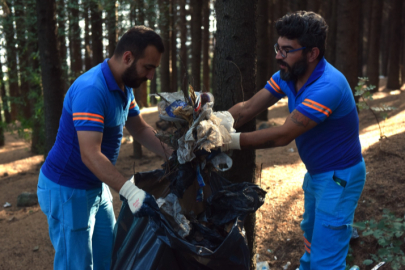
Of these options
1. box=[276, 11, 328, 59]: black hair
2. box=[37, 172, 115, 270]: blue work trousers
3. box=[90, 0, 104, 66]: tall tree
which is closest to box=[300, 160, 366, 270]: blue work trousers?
box=[276, 11, 328, 59]: black hair

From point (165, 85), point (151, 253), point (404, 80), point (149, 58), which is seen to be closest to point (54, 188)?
point (151, 253)

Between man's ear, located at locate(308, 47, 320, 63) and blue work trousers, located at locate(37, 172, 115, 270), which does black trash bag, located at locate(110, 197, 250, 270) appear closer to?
blue work trousers, located at locate(37, 172, 115, 270)

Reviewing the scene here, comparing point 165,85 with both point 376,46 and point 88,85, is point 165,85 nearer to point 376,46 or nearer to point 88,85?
point 376,46

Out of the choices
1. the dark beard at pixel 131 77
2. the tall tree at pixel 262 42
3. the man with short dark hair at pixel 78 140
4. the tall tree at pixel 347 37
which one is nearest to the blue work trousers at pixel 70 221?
the man with short dark hair at pixel 78 140

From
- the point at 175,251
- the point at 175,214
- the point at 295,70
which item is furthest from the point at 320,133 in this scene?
the point at 175,251

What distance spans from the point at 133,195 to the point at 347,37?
7327 millimetres

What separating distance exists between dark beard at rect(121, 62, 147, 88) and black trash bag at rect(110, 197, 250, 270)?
3.00 ft

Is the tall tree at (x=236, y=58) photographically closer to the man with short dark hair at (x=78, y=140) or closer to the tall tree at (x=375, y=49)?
the man with short dark hair at (x=78, y=140)

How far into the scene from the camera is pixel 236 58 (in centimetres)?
271

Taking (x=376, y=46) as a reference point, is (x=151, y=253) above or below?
below

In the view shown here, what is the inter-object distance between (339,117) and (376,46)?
1157cm

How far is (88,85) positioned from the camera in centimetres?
225

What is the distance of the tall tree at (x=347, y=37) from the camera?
761 centimetres

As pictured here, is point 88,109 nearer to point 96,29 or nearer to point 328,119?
point 328,119
